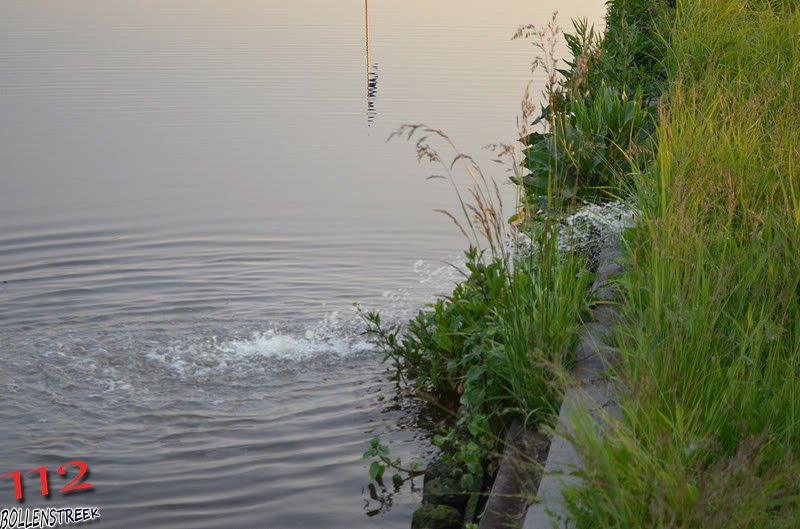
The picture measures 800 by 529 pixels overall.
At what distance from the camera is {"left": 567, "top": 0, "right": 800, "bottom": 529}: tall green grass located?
3295 mm

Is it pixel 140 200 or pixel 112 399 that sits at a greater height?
pixel 140 200

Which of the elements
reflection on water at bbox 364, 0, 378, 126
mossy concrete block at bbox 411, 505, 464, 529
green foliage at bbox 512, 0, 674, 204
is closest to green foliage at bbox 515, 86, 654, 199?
green foliage at bbox 512, 0, 674, 204

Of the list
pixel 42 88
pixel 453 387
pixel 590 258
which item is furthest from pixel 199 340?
pixel 42 88

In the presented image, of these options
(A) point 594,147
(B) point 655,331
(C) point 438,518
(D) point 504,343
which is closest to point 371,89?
(A) point 594,147

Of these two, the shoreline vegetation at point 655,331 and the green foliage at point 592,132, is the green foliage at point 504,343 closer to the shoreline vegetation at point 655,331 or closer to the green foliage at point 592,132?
the shoreline vegetation at point 655,331

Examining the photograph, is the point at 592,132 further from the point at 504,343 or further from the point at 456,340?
the point at 504,343

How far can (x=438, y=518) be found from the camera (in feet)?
16.7

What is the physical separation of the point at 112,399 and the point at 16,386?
72 cm

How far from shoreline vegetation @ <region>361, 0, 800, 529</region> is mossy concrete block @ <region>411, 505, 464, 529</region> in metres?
0.01

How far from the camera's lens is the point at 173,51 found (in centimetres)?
2125

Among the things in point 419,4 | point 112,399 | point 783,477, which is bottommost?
point 112,399

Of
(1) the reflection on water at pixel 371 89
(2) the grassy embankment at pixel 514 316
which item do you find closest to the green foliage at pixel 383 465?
(2) the grassy embankment at pixel 514 316

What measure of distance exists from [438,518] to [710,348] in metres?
1.53

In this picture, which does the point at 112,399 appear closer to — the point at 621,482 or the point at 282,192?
the point at 621,482
